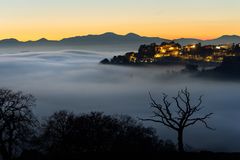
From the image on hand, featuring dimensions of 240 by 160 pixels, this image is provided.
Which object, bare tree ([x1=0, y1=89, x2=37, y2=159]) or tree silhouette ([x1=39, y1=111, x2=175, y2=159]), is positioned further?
tree silhouette ([x1=39, y1=111, x2=175, y2=159])

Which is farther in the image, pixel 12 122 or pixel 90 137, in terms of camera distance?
pixel 90 137

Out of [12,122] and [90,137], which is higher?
[12,122]

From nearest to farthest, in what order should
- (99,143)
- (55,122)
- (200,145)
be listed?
(99,143) → (55,122) → (200,145)

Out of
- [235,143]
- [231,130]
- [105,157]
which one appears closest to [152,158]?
[105,157]

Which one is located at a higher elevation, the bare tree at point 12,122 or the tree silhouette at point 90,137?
the bare tree at point 12,122

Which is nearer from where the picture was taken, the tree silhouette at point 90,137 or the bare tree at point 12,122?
the bare tree at point 12,122

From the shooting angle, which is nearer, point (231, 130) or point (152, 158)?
point (152, 158)

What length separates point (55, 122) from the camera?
55344 mm

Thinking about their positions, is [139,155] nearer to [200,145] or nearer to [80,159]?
[80,159]

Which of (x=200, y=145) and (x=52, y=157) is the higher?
(x=52, y=157)

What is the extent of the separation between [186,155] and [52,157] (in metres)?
11.5

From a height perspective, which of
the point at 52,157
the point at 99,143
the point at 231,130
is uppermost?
the point at 52,157

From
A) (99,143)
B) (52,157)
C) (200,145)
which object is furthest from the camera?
(200,145)

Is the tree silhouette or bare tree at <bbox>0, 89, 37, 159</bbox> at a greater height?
bare tree at <bbox>0, 89, 37, 159</bbox>
